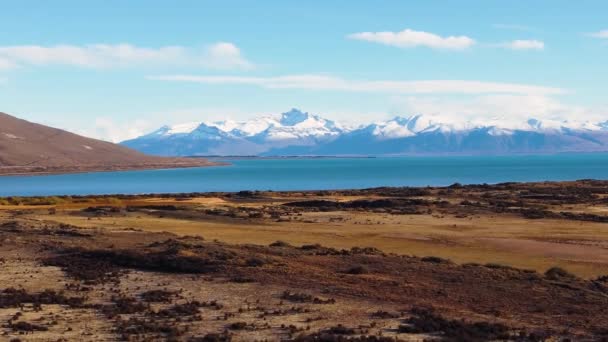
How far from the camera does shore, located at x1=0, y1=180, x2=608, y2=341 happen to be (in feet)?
86.9

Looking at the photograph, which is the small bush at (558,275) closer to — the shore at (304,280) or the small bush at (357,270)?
the shore at (304,280)

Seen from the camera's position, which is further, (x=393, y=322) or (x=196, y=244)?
(x=196, y=244)

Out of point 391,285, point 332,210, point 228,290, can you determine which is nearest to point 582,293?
point 391,285

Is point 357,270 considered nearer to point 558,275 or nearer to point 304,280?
point 304,280

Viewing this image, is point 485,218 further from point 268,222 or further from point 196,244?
point 196,244

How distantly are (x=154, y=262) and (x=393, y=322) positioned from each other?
1589cm

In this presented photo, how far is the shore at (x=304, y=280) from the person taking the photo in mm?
26484

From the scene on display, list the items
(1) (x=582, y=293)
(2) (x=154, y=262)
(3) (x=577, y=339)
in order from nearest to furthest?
(3) (x=577, y=339)
(1) (x=582, y=293)
(2) (x=154, y=262)

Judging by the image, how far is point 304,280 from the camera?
3553 cm

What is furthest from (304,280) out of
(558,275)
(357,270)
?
(558,275)

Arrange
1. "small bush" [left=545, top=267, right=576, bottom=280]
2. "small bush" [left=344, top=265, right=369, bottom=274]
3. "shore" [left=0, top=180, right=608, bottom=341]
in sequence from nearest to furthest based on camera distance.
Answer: "shore" [left=0, top=180, right=608, bottom=341] → "small bush" [left=545, top=267, right=576, bottom=280] → "small bush" [left=344, top=265, right=369, bottom=274]

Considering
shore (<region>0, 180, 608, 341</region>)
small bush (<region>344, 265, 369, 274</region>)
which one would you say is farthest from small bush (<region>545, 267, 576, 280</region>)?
small bush (<region>344, 265, 369, 274</region>)

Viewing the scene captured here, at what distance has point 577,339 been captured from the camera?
25016 millimetres

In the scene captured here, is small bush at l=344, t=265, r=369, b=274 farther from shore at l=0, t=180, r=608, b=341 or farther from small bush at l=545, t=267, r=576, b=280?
small bush at l=545, t=267, r=576, b=280
